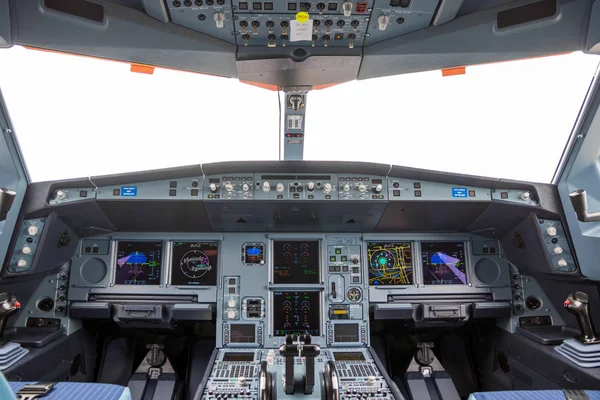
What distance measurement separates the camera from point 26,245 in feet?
10.1

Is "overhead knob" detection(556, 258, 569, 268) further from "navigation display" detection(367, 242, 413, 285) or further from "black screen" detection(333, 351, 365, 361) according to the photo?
"black screen" detection(333, 351, 365, 361)

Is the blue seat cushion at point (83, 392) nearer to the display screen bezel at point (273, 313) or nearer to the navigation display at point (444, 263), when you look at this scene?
the display screen bezel at point (273, 313)

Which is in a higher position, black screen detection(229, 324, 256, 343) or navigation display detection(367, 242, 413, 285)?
navigation display detection(367, 242, 413, 285)

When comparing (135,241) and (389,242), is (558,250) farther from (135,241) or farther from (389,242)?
(135,241)

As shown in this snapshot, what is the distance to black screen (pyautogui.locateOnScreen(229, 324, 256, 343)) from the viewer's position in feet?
11.2

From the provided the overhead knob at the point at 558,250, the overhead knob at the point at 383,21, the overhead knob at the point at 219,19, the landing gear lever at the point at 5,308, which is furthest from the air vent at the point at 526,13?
the landing gear lever at the point at 5,308

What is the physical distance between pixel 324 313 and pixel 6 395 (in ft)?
8.10

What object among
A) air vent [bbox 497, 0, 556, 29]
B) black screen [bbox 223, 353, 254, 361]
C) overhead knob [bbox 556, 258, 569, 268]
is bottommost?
black screen [bbox 223, 353, 254, 361]

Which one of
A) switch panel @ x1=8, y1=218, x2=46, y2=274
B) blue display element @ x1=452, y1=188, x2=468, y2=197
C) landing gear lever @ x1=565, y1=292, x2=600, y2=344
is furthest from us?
blue display element @ x1=452, y1=188, x2=468, y2=197

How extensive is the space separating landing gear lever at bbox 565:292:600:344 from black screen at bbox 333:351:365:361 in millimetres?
1449

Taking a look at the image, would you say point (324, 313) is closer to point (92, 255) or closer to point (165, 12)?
point (92, 255)

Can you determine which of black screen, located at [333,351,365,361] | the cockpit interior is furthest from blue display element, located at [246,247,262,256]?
black screen, located at [333,351,365,361]

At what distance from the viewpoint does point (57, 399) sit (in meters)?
1.95

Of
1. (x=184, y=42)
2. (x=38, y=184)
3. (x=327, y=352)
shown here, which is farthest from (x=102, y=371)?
(x=184, y=42)
